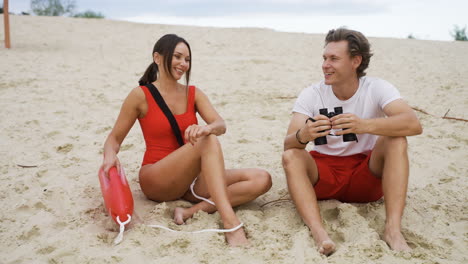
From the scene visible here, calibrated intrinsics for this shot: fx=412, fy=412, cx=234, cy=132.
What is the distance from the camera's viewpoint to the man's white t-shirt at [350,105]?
2.55 m

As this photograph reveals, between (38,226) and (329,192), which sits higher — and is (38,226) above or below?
below

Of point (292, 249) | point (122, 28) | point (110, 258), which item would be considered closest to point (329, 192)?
Answer: point (292, 249)

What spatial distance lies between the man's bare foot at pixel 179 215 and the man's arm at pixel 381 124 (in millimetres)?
1045

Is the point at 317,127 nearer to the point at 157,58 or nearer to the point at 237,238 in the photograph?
the point at 237,238

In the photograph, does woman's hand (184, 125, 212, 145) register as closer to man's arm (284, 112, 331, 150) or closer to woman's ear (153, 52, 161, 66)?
man's arm (284, 112, 331, 150)

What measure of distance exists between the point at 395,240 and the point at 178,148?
1.35 m

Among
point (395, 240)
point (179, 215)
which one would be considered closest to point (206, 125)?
point (179, 215)

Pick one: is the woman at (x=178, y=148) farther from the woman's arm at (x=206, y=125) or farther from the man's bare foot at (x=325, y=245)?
the man's bare foot at (x=325, y=245)

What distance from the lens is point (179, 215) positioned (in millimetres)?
2512

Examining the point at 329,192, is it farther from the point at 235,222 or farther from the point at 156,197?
the point at 156,197

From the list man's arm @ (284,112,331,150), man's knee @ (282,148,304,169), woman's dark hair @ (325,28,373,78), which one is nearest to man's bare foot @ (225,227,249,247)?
man's knee @ (282,148,304,169)

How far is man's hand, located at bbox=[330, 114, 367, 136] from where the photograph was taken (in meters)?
2.25

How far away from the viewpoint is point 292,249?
7.08 feet

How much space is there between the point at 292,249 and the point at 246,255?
245mm
